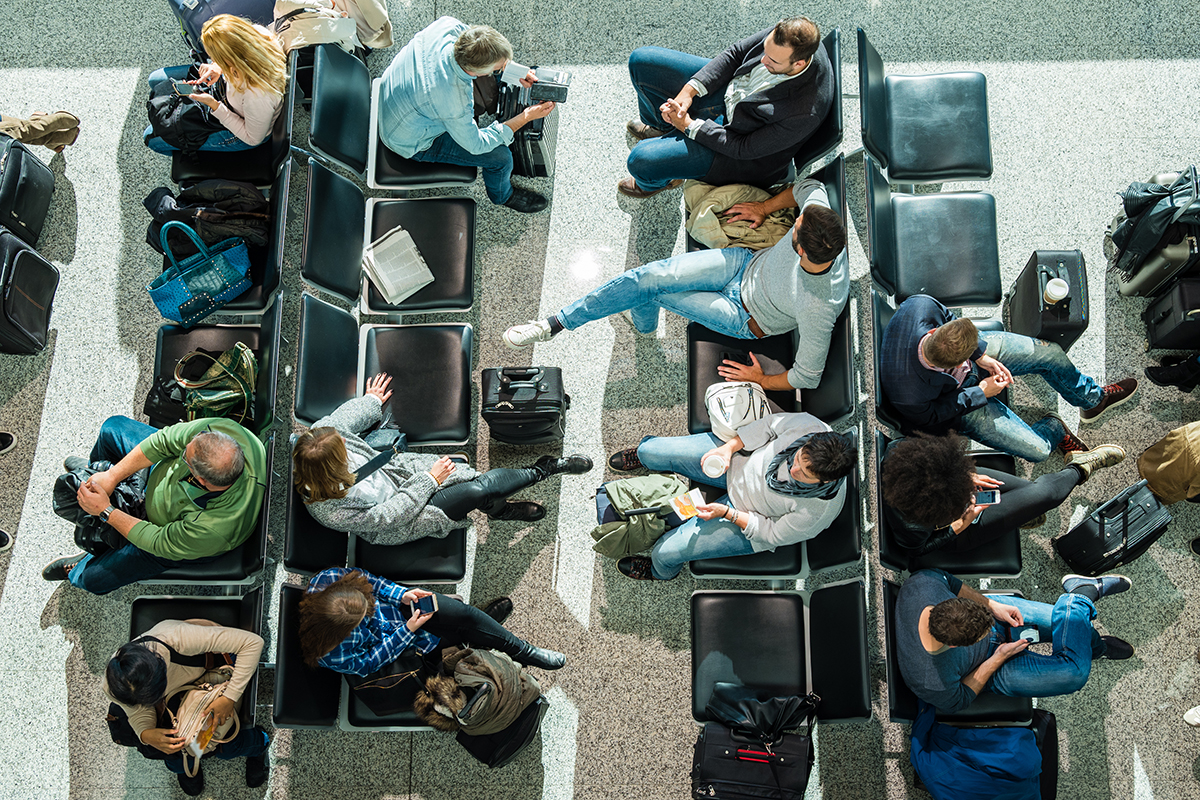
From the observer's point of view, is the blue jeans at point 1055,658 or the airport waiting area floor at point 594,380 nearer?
the blue jeans at point 1055,658

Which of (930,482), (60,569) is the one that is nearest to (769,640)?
(930,482)

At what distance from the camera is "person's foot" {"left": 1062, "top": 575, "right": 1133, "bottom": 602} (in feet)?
11.8

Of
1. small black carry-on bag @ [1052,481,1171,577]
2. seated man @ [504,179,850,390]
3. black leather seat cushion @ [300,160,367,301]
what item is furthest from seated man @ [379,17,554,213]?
small black carry-on bag @ [1052,481,1171,577]

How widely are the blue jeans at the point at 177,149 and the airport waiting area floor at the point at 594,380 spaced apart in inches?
20.6

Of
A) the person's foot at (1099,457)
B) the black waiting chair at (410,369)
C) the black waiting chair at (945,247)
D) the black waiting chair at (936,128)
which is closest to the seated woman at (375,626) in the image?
the black waiting chair at (410,369)

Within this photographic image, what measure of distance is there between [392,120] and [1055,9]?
3.56 meters

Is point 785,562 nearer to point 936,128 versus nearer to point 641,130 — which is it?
point 936,128

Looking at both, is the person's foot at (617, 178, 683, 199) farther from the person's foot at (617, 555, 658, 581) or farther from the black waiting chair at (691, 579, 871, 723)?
the black waiting chair at (691, 579, 871, 723)

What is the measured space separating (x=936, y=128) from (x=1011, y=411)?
1362mm

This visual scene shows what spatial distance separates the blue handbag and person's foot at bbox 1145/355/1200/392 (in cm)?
437

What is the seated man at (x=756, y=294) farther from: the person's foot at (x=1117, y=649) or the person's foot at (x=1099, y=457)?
the person's foot at (x=1117, y=649)

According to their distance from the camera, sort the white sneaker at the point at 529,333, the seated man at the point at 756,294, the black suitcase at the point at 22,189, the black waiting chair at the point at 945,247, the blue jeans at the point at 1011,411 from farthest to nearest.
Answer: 1. the black suitcase at the point at 22,189
2. the white sneaker at the point at 529,333
3. the black waiting chair at the point at 945,247
4. the blue jeans at the point at 1011,411
5. the seated man at the point at 756,294

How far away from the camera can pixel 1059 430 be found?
3.76 meters

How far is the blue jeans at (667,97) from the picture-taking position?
374 cm
